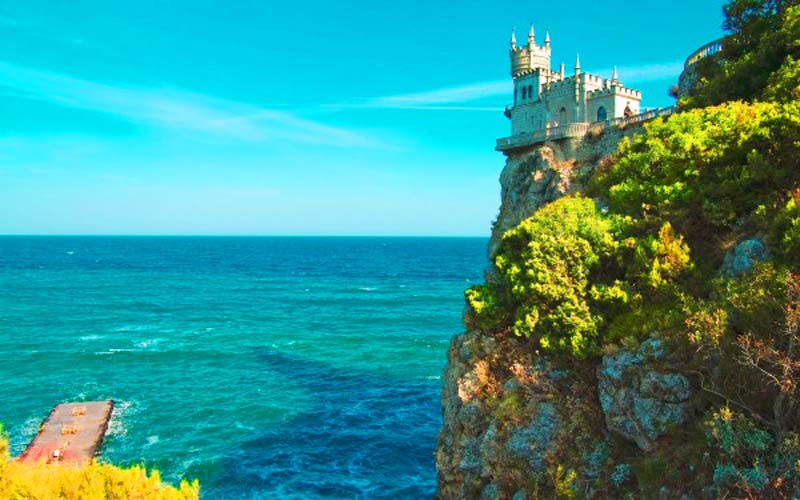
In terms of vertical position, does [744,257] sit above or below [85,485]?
above

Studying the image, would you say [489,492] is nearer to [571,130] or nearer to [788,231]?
[788,231]

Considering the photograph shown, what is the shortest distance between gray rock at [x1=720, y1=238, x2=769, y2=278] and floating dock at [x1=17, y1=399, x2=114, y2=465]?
35.1m

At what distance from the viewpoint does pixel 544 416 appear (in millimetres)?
19359

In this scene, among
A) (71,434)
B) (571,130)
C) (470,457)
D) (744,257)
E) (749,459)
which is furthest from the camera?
(571,130)

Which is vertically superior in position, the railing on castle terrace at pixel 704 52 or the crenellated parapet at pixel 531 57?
the crenellated parapet at pixel 531 57

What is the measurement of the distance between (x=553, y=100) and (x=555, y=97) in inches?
12.2

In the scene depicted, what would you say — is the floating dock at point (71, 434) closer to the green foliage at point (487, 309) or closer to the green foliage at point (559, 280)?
the green foliage at point (487, 309)

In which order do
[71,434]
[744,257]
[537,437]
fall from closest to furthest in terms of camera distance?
[744,257], [537,437], [71,434]

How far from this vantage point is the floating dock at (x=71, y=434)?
3459 centimetres

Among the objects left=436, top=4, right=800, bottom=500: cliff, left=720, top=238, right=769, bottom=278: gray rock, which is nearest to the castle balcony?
left=436, top=4, right=800, bottom=500: cliff

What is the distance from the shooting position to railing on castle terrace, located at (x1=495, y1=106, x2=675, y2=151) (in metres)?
36.4

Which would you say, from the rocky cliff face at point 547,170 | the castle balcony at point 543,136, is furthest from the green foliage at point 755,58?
the castle balcony at point 543,136

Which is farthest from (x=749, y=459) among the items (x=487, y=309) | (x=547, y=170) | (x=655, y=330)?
(x=547, y=170)

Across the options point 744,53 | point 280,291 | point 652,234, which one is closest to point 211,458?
point 652,234
